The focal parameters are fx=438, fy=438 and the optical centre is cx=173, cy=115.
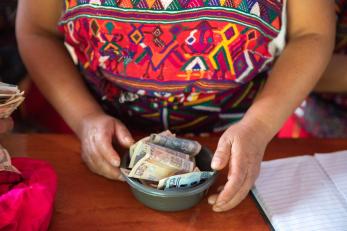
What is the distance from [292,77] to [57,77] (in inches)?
18.9

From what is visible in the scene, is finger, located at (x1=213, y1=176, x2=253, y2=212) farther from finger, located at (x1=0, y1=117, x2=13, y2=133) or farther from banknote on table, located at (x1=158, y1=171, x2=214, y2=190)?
finger, located at (x1=0, y1=117, x2=13, y2=133)

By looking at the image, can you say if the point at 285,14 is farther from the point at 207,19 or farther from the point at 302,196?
the point at 302,196

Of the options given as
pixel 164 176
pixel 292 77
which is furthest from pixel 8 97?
pixel 292 77

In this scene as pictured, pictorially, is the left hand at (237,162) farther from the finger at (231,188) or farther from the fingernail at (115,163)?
the fingernail at (115,163)

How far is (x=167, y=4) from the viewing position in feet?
2.60

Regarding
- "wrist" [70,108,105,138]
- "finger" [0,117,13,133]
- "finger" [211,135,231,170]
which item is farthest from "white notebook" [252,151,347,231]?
"finger" [0,117,13,133]

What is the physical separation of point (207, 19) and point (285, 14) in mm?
171

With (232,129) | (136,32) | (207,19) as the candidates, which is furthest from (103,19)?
(232,129)

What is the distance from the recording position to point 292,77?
864mm

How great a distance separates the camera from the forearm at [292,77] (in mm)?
841

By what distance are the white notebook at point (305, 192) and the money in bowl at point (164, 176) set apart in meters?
0.12

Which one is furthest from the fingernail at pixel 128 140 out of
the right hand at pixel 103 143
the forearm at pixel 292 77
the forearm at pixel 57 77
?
the forearm at pixel 292 77

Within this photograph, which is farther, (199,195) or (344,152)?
(344,152)

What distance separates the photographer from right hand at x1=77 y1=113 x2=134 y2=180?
772 millimetres
